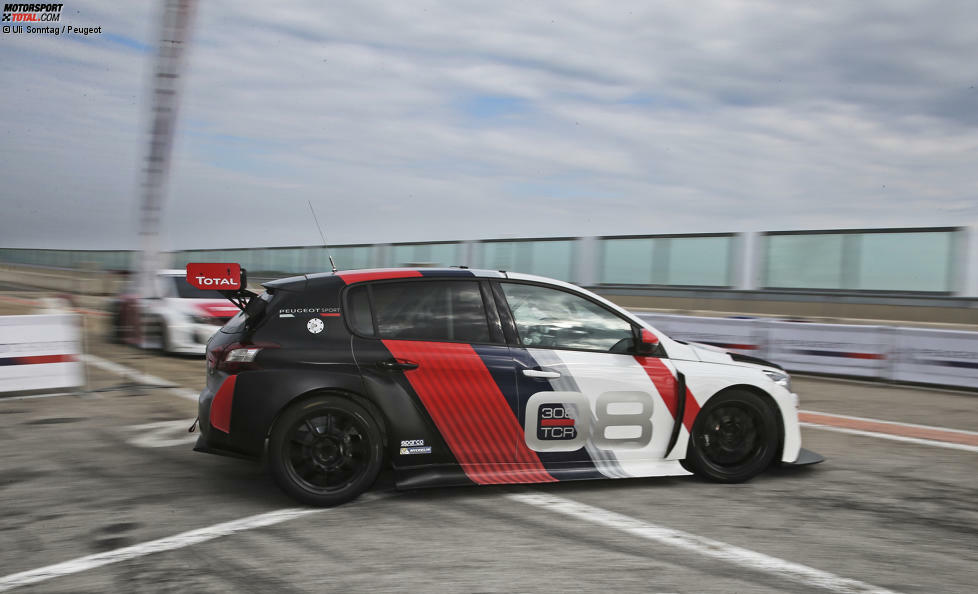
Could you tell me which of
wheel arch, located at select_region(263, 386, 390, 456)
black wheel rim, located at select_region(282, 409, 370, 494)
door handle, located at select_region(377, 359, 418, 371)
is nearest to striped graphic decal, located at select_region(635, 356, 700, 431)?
door handle, located at select_region(377, 359, 418, 371)

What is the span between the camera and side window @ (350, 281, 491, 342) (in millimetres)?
5379

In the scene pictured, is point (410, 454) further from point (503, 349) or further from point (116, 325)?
point (116, 325)

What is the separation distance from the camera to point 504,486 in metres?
5.72

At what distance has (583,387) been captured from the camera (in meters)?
5.51

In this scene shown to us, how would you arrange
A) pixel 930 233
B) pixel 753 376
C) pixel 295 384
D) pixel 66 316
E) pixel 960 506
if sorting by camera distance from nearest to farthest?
pixel 295 384, pixel 960 506, pixel 753 376, pixel 66 316, pixel 930 233

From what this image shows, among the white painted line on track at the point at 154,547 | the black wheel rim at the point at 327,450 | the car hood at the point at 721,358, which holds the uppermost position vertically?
the car hood at the point at 721,358

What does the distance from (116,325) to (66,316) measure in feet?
18.0

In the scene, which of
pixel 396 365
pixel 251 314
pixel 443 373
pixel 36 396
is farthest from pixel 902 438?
pixel 36 396

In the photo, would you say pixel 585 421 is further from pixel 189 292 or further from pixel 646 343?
pixel 189 292

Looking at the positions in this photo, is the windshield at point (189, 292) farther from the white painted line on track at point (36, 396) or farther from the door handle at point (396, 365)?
the door handle at point (396, 365)

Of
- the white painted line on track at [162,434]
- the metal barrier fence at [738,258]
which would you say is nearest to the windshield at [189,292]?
the metal barrier fence at [738,258]

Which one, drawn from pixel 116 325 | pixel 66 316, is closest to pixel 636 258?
pixel 116 325

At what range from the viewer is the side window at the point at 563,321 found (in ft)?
18.5

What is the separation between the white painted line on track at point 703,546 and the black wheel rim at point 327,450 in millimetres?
1074
